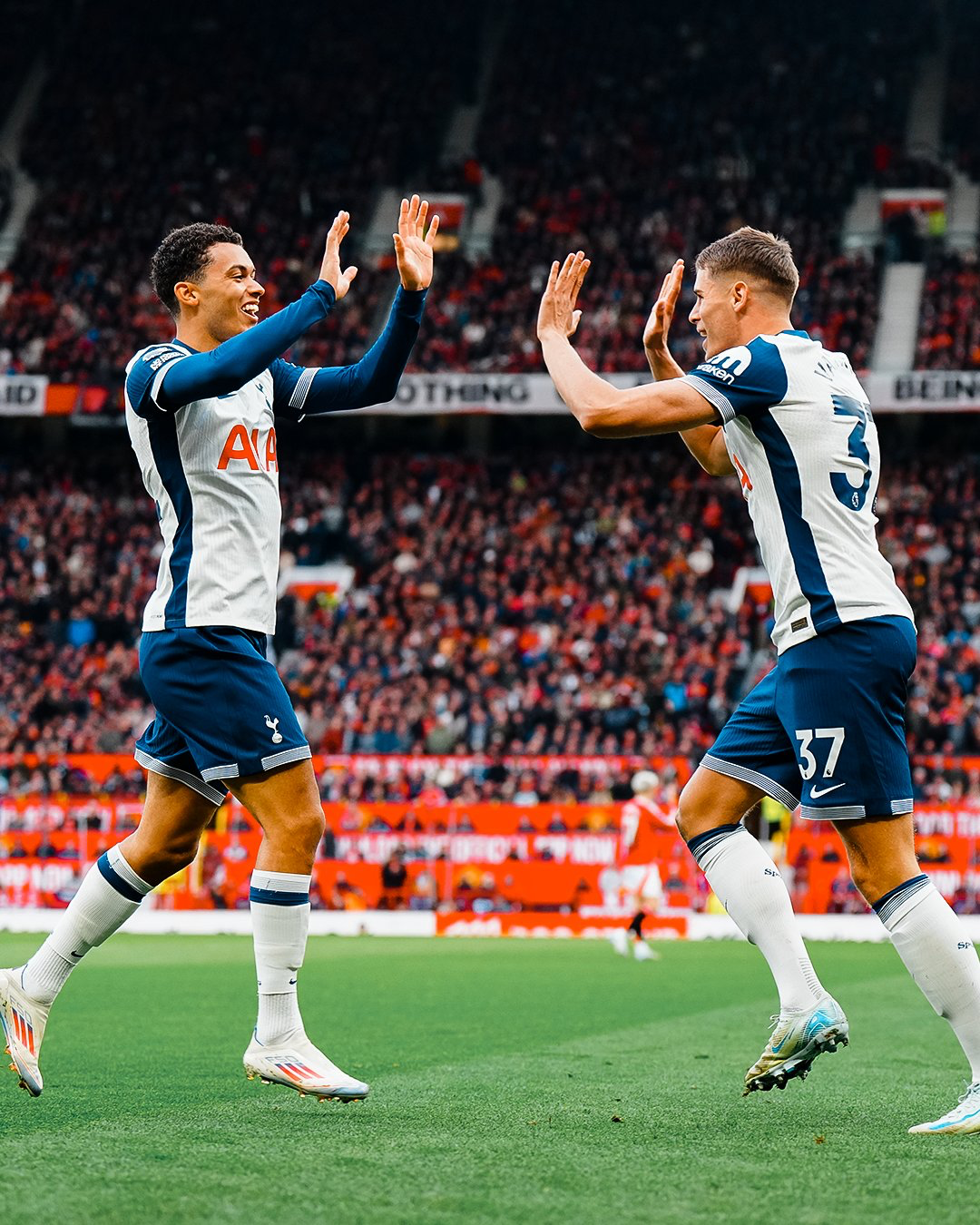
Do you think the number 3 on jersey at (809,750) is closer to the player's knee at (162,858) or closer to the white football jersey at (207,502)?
the white football jersey at (207,502)

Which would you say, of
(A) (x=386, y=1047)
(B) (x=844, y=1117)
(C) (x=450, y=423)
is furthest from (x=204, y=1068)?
(C) (x=450, y=423)

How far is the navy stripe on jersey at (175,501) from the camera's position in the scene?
212 inches

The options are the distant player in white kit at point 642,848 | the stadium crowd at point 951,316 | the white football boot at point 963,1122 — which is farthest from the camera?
the stadium crowd at point 951,316

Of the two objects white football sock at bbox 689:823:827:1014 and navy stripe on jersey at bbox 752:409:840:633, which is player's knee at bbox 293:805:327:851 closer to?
white football sock at bbox 689:823:827:1014

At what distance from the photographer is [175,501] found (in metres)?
5.47

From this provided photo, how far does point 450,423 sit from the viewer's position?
3359 cm

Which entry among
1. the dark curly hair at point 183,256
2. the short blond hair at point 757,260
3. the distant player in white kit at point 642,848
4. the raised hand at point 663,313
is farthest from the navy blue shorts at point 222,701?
the distant player in white kit at point 642,848

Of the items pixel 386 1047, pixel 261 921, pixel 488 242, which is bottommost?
pixel 386 1047

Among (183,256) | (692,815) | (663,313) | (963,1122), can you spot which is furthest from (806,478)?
(183,256)

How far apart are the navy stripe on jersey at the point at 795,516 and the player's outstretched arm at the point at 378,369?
1.53 metres

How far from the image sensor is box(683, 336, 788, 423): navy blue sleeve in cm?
490

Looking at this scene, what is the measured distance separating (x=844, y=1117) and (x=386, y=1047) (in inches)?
119

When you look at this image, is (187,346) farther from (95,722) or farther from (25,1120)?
(95,722)

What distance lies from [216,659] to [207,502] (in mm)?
545
